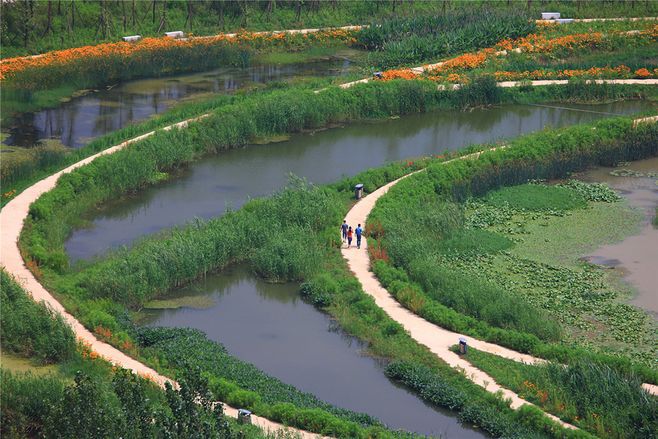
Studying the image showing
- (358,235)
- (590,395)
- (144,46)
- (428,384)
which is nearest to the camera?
(590,395)

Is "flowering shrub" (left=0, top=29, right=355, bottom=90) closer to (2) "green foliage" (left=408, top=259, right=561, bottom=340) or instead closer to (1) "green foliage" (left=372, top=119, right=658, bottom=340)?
(1) "green foliage" (left=372, top=119, right=658, bottom=340)

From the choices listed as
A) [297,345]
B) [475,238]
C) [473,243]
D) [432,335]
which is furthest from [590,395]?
[475,238]

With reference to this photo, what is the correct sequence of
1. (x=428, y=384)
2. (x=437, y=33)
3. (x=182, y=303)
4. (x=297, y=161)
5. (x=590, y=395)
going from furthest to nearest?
1. (x=437, y=33)
2. (x=297, y=161)
3. (x=182, y=303)
4. (x=428, y=384)
5. (x=590, y=395)

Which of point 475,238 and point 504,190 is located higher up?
point 504,190

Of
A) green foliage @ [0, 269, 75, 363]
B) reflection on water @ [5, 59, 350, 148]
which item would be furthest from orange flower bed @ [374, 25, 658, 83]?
green foliage @ [0, 269, 75, 363]

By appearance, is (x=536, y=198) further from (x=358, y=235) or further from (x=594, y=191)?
(x=358, y=235)

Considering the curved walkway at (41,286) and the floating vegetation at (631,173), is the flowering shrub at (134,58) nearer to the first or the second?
the curved walkway at (41,286)

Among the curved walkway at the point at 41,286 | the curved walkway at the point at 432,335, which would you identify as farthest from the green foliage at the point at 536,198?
the curved walkway at the point at 41,286
